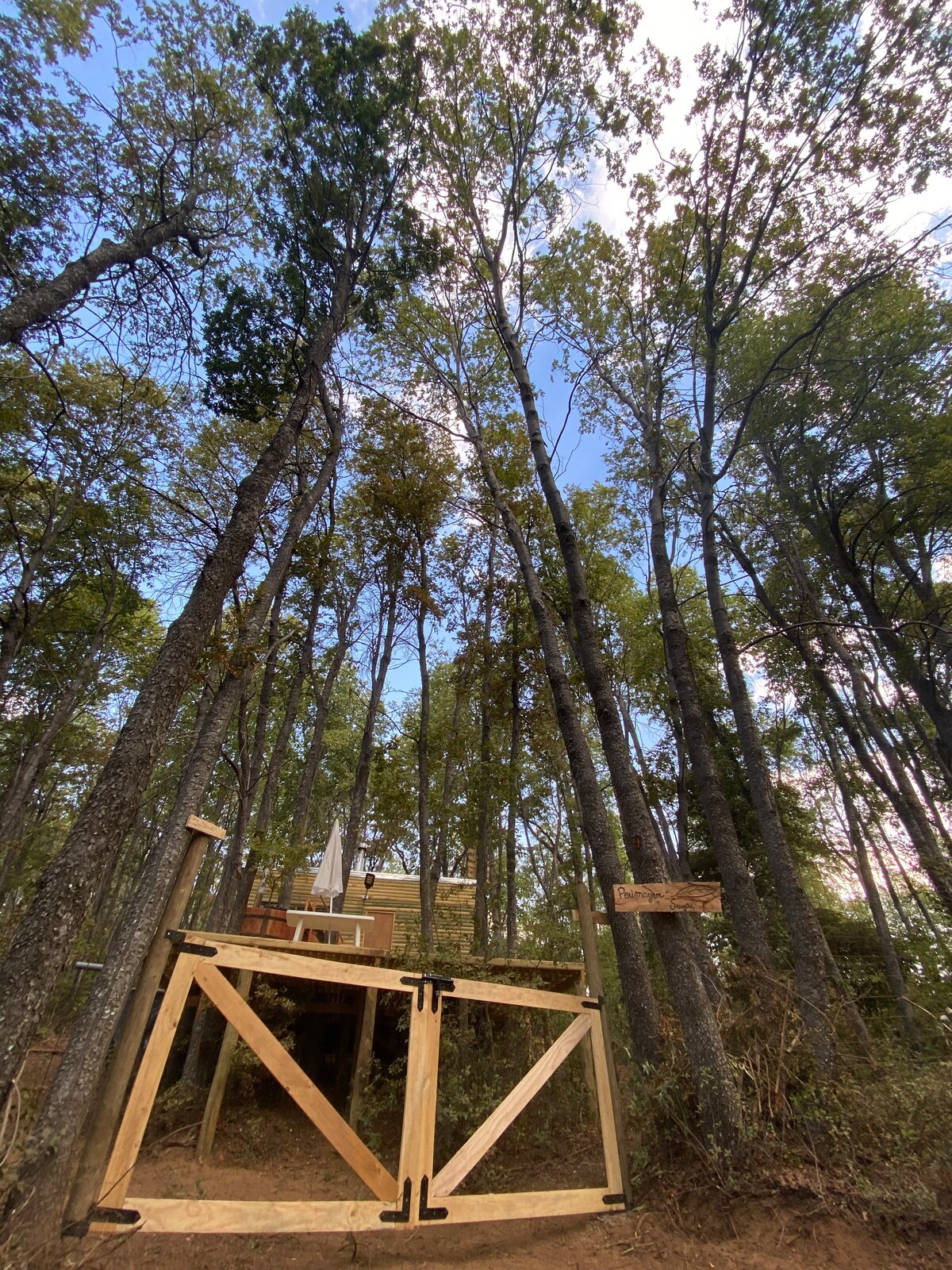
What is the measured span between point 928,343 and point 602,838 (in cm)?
1003

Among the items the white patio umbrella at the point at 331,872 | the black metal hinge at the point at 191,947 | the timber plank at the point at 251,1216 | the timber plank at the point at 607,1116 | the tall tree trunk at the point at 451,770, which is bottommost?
the timber plank at the point at 251,1216

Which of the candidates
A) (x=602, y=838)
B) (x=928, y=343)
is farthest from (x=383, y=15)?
(x=602, y=838)

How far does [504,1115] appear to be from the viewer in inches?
135

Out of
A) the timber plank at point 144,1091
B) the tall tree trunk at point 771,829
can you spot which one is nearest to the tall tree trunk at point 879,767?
the tall tree trunk at point 771,829

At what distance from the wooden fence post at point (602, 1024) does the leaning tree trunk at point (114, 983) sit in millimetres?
2976

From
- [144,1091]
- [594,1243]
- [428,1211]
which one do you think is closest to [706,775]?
[594,1243]

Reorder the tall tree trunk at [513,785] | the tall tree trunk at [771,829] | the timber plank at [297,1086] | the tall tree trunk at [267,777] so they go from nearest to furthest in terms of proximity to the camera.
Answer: the timber plank at [297,1086], the tall tree trunk at [771,829], the tall tree trunk at [267,777], the tall tree trunk at [513,785]

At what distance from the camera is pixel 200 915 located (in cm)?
1948

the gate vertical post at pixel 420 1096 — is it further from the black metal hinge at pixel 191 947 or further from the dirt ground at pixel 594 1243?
the black metal hinge at pixel 191 947

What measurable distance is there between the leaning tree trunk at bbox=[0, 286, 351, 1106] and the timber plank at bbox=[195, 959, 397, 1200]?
0.93 metres

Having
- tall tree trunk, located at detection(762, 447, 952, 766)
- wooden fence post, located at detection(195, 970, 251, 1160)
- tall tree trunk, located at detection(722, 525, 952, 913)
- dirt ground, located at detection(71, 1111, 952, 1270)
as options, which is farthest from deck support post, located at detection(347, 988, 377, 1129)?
tall tree trunk, located at detection(762, 447, 952, 766)

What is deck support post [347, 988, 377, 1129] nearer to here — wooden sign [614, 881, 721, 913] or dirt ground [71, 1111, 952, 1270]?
dirt ground [71, 1111, 952, 1270]

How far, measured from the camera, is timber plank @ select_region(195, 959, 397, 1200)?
301 centimetres

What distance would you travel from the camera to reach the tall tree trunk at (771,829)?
3.85 metres
